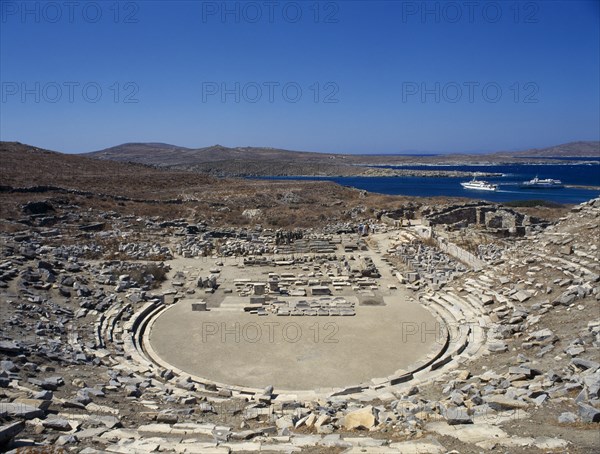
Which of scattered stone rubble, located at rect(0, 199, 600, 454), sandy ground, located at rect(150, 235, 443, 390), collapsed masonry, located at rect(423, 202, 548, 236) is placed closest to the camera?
scattered stone rubble, located at rect(0, 199, 600, 454)

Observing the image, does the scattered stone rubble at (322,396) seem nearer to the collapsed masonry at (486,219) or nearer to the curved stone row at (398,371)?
the curved stone row at (398,371)

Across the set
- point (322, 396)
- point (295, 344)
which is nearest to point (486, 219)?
point (295, 344)

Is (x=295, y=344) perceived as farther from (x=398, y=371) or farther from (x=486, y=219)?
(x=486, y=219)

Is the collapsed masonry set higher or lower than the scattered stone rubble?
higher

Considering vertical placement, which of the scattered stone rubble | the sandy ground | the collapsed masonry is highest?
→ the collapsed masonry

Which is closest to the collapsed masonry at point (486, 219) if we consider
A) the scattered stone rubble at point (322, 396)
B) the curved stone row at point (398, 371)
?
the scattered stone rubble at point (322, 396)

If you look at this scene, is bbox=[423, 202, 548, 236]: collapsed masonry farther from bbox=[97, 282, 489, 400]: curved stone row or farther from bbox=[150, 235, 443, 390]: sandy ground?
bbox=[150, 235, 443, 390]: sandy ground

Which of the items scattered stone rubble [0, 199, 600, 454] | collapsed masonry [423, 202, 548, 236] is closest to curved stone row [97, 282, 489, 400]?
scattered stone rubble [0, 199, 600, 454]

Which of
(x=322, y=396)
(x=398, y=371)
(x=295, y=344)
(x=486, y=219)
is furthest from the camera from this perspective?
(x=486, y=219)
